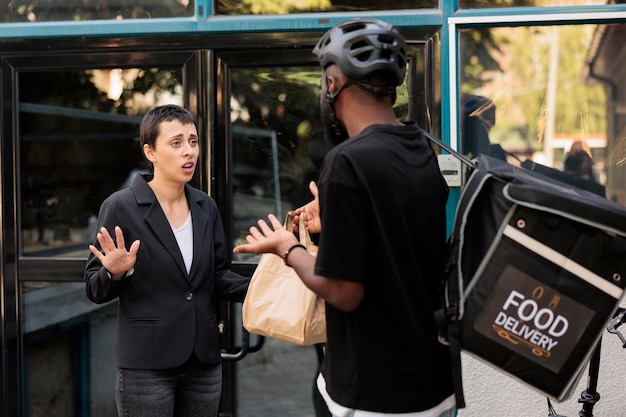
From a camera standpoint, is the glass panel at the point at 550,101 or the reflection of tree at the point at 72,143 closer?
the glass panel at the point at 550,101

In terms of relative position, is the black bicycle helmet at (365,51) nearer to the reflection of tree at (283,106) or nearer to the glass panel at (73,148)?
the reflection of tree at (283,106)

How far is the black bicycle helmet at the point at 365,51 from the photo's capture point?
2.26 metres

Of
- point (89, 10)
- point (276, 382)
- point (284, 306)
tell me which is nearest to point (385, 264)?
point (284, 306)

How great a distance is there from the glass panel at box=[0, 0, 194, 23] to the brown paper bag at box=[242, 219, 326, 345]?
1.72 m

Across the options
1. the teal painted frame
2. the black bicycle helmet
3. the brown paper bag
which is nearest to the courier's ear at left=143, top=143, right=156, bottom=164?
the brown paper bag

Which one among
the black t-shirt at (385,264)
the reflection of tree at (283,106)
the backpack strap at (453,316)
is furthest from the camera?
the reflection of tree at (283,106)

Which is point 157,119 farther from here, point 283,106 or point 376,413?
point 376,413

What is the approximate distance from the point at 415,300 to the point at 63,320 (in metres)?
2.82

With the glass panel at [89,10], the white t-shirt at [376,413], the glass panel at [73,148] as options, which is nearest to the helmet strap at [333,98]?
the white t-shirt at [376,413]

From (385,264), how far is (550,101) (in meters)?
2.08

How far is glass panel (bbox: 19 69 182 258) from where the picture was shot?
4.43 meters

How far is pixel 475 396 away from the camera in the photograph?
13.1 feet

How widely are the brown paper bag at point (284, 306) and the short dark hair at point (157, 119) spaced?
69 centimetres

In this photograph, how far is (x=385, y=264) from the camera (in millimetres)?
2199
